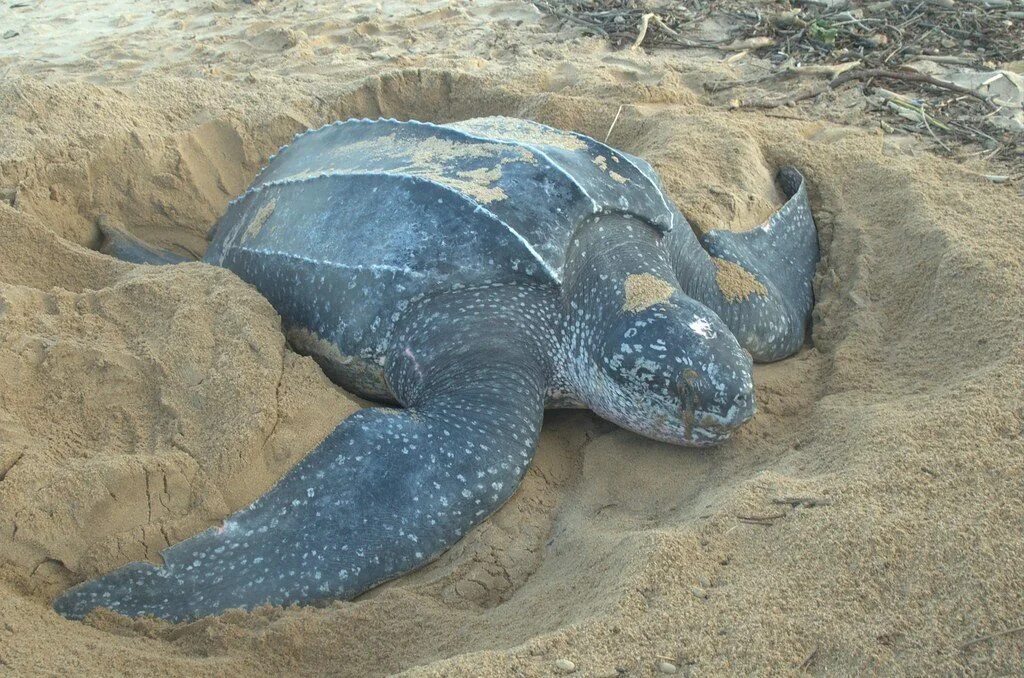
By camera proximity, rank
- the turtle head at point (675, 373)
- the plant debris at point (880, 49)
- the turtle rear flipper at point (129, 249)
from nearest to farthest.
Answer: the turtle head at point (675, 373)
the turtle rear flipper at point (129, 249)
the plant debris at point (880, 49)

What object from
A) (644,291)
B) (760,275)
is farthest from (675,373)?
(760,275)

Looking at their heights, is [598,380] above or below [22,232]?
below

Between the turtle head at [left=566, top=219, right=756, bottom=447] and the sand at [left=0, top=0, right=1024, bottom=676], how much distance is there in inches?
5.1

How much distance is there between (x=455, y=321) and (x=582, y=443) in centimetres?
51

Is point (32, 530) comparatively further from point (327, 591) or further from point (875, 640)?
point (875, 640)

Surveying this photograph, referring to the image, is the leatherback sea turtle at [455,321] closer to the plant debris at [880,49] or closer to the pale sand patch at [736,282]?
the pale sand patch at [736,282]

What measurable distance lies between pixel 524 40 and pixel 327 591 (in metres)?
3.44

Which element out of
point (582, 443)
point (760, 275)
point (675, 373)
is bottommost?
point (582, 443)

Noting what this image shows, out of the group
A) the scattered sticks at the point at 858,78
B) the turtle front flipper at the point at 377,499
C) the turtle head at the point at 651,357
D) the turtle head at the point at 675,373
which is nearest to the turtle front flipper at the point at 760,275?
the turtle head at the point at 651,357

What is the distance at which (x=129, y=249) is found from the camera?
3.14m

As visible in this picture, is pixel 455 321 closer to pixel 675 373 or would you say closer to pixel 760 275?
pixel 675 373

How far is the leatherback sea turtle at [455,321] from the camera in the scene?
1.93 metres

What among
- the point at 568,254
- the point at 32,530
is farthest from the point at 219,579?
the point at 568,254

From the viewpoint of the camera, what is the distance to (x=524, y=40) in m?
4.52
